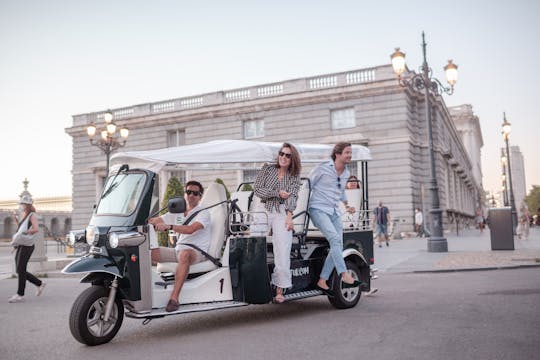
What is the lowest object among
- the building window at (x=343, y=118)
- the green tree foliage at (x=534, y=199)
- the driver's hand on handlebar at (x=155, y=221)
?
the driver's hand on handlebar at (x=155, y=221)

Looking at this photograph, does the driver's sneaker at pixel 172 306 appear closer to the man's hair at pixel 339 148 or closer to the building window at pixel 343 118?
the man's hair at pixel 339 148

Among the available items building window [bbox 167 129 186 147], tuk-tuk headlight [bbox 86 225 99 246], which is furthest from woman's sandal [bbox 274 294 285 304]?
building window [bbox 167 129 186 147]

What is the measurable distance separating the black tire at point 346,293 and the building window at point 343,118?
2391 cm

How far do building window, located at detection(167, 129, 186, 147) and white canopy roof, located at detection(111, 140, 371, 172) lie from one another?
29219 millimetres

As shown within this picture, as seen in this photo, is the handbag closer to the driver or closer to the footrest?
the driver

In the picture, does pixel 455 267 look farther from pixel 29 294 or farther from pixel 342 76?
pixel 342 76

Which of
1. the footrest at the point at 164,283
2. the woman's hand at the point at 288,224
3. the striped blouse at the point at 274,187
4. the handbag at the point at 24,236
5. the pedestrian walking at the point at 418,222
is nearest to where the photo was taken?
the footrest at the point at 164,283

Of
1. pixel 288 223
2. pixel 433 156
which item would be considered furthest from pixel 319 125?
pixel 288 223

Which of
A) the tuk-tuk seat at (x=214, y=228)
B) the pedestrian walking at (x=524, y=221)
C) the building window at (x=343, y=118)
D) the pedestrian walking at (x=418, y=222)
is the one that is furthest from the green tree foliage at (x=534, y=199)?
the tuk-tuk seat at (x=214, y=228)

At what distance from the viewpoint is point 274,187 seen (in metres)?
6.43

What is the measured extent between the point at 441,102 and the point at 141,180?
35.9 meters

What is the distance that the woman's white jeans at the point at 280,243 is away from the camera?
249 inches

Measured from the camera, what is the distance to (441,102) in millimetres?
38562

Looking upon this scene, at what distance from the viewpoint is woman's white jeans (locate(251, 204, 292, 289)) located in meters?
6.31
